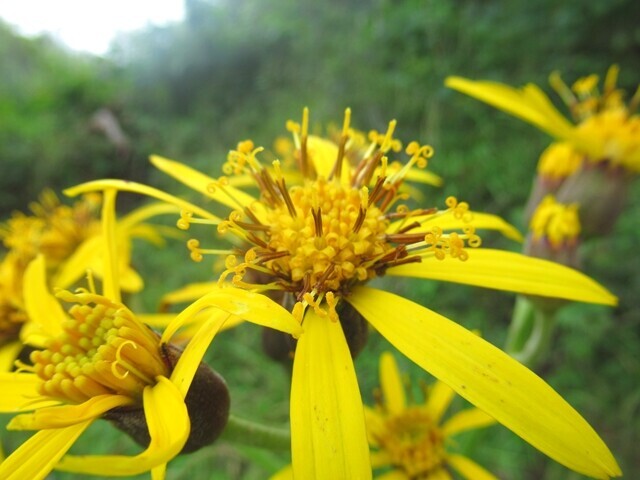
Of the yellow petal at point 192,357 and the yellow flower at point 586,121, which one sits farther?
the yellow flower at point 586,121

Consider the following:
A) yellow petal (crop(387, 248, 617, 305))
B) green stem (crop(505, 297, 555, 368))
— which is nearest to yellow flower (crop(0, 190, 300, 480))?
yellow petal (crop(387, 248, 617, 305))

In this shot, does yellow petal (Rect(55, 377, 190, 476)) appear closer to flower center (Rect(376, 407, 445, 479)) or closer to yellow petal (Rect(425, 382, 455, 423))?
flower center (Rect(376, 407, 445, 479))

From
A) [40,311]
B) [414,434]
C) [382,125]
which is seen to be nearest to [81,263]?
[40,311]

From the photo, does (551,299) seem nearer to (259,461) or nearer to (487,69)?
(259,461)

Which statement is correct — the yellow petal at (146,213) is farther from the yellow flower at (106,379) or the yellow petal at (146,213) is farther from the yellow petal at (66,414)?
the yellow petal at (66,414)

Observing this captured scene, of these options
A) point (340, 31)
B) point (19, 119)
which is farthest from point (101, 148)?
point (340, 31)

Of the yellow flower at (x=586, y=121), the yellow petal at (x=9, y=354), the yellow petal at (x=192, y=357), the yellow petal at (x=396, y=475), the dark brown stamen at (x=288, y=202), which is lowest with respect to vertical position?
the yellow petal at (x=396, y=475)

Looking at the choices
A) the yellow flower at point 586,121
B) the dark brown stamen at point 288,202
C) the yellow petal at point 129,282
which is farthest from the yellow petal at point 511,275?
the yellow petal at point 129,282
